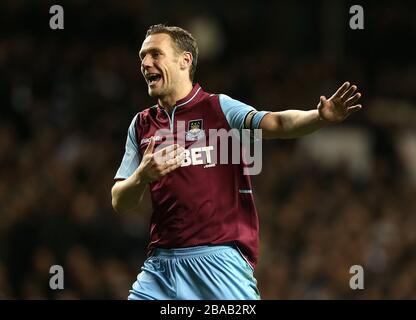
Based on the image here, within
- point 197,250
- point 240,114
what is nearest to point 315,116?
point 240,114

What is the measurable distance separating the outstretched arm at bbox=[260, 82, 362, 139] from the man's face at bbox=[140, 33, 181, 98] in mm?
644

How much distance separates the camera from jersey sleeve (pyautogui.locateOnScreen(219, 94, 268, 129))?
525 cm

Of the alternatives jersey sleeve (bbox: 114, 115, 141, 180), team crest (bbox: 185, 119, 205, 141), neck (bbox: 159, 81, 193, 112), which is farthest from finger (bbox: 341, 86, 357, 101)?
jersey sleeve (bbox: 114, 115, 141, 180)

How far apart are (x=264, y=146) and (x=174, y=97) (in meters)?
6.50

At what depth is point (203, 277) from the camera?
5.41 m

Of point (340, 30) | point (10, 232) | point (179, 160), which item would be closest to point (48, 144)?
point (10, 232)

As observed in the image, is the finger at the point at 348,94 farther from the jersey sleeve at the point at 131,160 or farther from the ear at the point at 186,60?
the jersey sleeve at the point at 131,160

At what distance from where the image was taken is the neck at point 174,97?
560 centimetres

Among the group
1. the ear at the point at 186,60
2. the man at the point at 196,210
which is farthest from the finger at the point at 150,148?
the ear at the point at 186,60

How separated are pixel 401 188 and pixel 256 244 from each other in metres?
7.05

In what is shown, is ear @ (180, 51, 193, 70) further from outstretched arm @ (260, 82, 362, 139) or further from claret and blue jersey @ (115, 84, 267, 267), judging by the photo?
outstretched arm @ (260, 82, 362, 139)

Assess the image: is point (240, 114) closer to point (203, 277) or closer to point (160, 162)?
point (160, 162)

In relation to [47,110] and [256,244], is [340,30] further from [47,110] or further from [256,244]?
[256,244]
